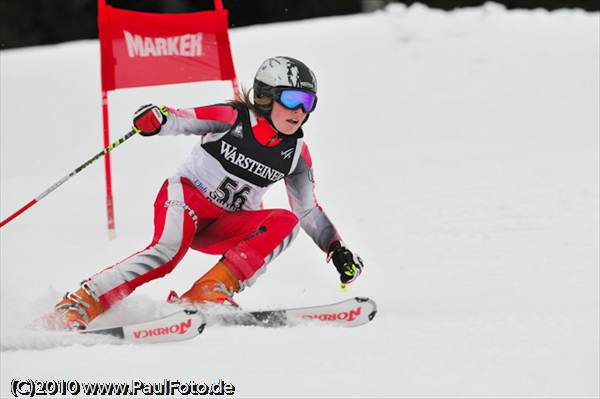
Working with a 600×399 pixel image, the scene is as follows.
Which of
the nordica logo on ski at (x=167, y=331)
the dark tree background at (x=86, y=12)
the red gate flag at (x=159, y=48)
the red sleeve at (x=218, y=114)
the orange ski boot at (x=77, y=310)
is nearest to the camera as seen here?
the nordica logo on ski at (x=167, y=331)

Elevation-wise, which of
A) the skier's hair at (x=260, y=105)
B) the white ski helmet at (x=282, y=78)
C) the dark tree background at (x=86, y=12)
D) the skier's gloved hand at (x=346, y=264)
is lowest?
the skier's gloved hand at (x=346, y=264)

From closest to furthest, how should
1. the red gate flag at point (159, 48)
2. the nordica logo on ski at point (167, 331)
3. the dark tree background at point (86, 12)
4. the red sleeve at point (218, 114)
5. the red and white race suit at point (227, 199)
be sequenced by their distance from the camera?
the nordica logo on ski at point (167, 331)
the red and white race suit at point (227, 199)
the red sleeve at point (218, 114)
the red gate flag at point (159, 48)
the dark tree background at point (86, 12)

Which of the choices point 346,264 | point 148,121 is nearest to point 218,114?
point 148,121

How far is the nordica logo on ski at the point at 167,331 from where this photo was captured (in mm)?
3303

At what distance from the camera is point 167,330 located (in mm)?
3318

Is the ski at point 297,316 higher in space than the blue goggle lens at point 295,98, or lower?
lower

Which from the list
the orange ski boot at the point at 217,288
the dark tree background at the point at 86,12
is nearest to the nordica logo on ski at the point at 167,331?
the orange ski boot at the point at 217,288

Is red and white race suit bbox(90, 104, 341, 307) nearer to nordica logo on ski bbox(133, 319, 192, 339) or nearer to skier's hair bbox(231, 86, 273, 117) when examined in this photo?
skier's hair bbox(231, 86, 273, 117)

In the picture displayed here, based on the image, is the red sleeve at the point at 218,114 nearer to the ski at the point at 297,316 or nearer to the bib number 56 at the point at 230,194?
the bib number 56 at the point at 230,194

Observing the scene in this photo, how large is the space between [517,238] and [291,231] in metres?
2.19

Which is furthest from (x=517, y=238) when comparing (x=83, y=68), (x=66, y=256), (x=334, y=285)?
(x=83, y=68)

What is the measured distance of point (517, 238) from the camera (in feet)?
18.5

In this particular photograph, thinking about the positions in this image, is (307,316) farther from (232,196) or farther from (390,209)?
(390,209)

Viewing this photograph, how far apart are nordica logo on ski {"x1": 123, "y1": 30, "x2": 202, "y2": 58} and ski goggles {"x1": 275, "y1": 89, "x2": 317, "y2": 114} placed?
2.42 meters
